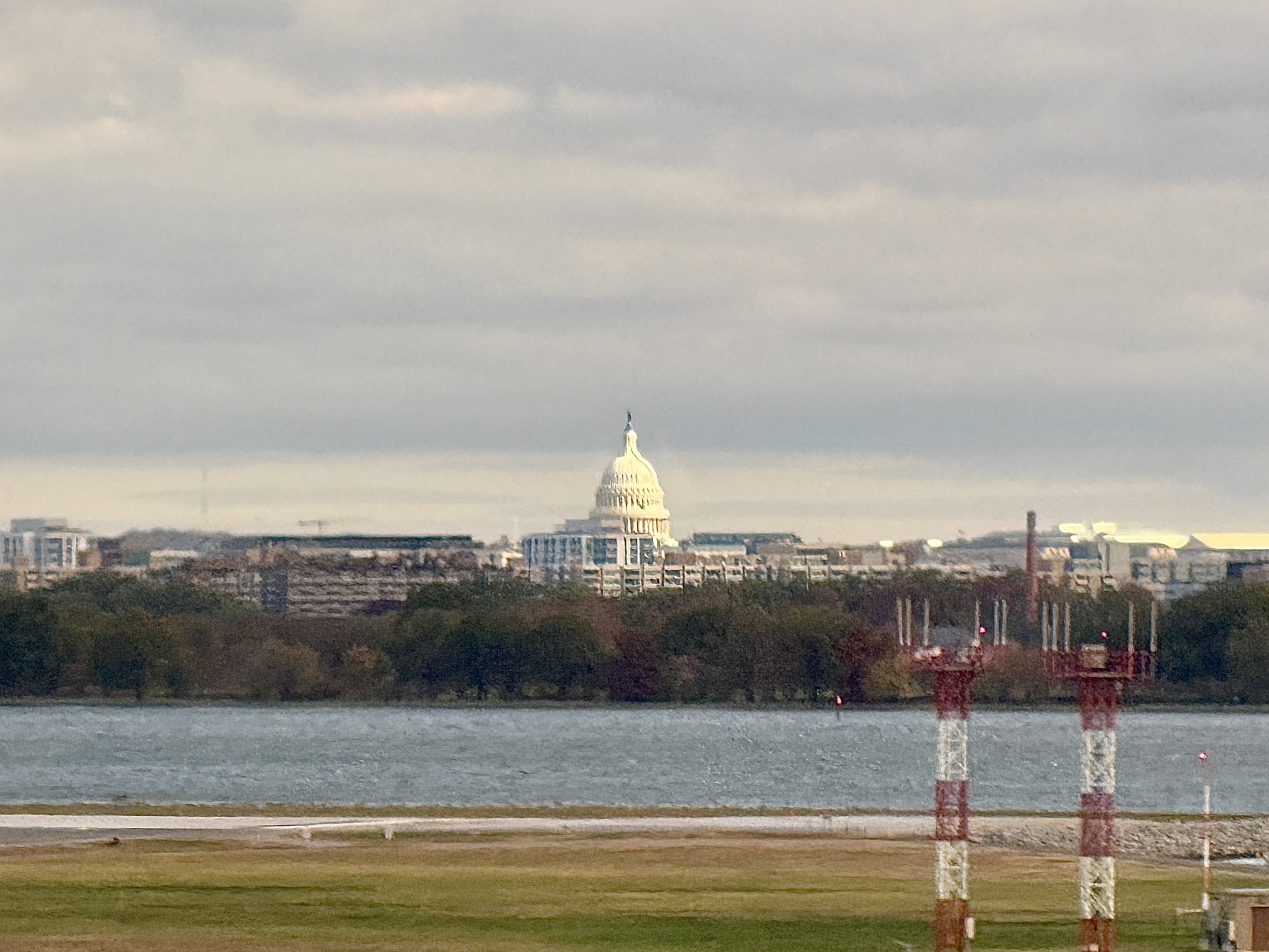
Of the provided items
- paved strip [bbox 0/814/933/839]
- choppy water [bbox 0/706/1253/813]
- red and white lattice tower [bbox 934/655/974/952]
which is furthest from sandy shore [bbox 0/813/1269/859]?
red and white lattice tower [bbox 934/655/974/952]

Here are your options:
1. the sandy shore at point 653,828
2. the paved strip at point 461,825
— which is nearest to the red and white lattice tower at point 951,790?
the sandy shore at point 653,828

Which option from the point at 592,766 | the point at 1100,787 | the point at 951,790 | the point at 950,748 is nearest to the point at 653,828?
the point at 951,790

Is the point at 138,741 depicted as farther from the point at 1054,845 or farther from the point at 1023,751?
the point at 1054,845

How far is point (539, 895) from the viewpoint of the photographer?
213ft

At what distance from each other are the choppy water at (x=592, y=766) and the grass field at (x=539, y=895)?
33745mm

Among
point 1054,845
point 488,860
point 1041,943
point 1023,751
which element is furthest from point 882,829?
point 1023,751

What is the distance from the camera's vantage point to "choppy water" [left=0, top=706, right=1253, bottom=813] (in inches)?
4596

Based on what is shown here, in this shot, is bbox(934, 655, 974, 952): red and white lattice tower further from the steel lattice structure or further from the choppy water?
the choppy water

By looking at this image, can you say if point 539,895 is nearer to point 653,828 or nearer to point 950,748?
point 950,748

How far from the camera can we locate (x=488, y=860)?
238 ft

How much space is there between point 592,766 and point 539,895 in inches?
3064

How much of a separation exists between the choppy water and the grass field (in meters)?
33.7

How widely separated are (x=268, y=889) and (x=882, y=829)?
22.7 metres

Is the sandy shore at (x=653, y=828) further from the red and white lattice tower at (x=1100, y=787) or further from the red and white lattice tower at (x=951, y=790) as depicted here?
the red and white lattice tower at (x=1100, y=787)
